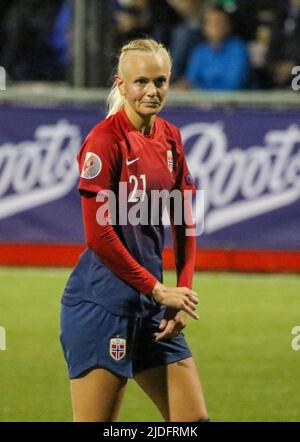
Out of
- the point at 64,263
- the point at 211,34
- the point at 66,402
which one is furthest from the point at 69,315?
the point at 211,34

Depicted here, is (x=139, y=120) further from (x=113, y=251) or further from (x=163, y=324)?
(x=163, y=324)

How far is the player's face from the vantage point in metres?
4.79

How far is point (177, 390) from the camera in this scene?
16.1 feet

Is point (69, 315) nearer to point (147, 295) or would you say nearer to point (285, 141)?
point (147, 295)

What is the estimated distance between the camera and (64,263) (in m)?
11.9

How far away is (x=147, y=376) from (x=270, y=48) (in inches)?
318

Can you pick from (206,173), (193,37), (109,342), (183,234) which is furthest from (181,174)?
(193,37)

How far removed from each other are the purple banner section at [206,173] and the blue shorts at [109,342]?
22.3 feet

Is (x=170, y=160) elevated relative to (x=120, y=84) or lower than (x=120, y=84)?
lower

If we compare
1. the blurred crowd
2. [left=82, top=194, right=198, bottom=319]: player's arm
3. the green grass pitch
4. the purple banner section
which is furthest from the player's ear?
the blurred crowd

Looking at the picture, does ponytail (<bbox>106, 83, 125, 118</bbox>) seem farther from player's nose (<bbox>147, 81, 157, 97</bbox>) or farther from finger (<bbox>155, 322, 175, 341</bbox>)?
finger (<bbox>155, 322, 175, 341</bbox>)

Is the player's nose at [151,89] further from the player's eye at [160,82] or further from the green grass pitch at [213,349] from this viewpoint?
the green grass pitch at [213,349]

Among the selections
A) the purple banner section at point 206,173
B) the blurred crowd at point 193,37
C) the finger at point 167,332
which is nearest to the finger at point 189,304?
the finger at point 167,332

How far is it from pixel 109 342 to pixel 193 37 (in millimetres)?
8236
